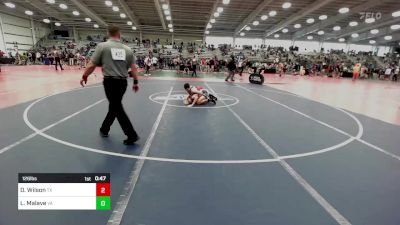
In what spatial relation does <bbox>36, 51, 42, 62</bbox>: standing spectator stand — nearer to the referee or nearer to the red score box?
the referee

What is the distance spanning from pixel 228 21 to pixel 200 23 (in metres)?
3.71

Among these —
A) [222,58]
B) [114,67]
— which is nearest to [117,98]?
[114,67]

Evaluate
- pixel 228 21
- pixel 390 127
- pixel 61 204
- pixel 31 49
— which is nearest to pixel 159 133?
pixel 61 204

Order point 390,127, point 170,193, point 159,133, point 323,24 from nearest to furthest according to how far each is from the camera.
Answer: point 170,193 → point 159,133 → point 390,127 → point 323,24

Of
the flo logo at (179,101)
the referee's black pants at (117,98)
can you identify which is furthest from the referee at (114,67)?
the flo logo at (179,101)

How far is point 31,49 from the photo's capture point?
114 feet

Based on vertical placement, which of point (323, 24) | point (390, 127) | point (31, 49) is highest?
point (323, 24)

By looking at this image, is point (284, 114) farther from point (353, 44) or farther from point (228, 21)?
point (353, 44)
